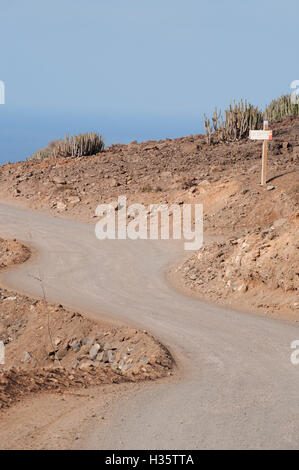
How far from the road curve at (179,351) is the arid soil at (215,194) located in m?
1.05

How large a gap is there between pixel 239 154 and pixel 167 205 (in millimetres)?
6502

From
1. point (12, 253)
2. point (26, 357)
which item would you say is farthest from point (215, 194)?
point (26, 357)

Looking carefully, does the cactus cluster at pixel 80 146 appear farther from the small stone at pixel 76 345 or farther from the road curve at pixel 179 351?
the small stone at pixel 76 345

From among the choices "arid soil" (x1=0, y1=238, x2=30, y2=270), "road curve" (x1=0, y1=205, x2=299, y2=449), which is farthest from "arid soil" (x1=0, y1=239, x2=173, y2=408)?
"arid soil" (x1=0, y1=238, x2=30, y2=270)

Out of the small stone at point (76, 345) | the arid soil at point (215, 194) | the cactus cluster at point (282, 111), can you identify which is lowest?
the small stone at point (76, 345)

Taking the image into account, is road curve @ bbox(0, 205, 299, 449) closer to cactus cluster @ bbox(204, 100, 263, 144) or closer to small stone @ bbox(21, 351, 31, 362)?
small stone @ bbox(21, 351, 31, 362)

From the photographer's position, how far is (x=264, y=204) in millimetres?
20547

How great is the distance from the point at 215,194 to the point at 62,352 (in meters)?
12.2

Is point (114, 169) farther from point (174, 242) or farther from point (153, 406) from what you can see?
point (153, 406)

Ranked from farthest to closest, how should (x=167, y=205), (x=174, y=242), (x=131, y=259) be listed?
1. (x=167, y=205)
2. (x=174, y=242)
3. (x=131, y=259)

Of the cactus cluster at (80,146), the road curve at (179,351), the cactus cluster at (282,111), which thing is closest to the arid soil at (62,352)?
the road curve at (179,351)

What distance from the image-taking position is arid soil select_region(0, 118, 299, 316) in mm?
13562

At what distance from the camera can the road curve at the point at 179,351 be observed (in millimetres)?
6934

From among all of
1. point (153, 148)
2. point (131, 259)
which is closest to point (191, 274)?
point (131, 259)
